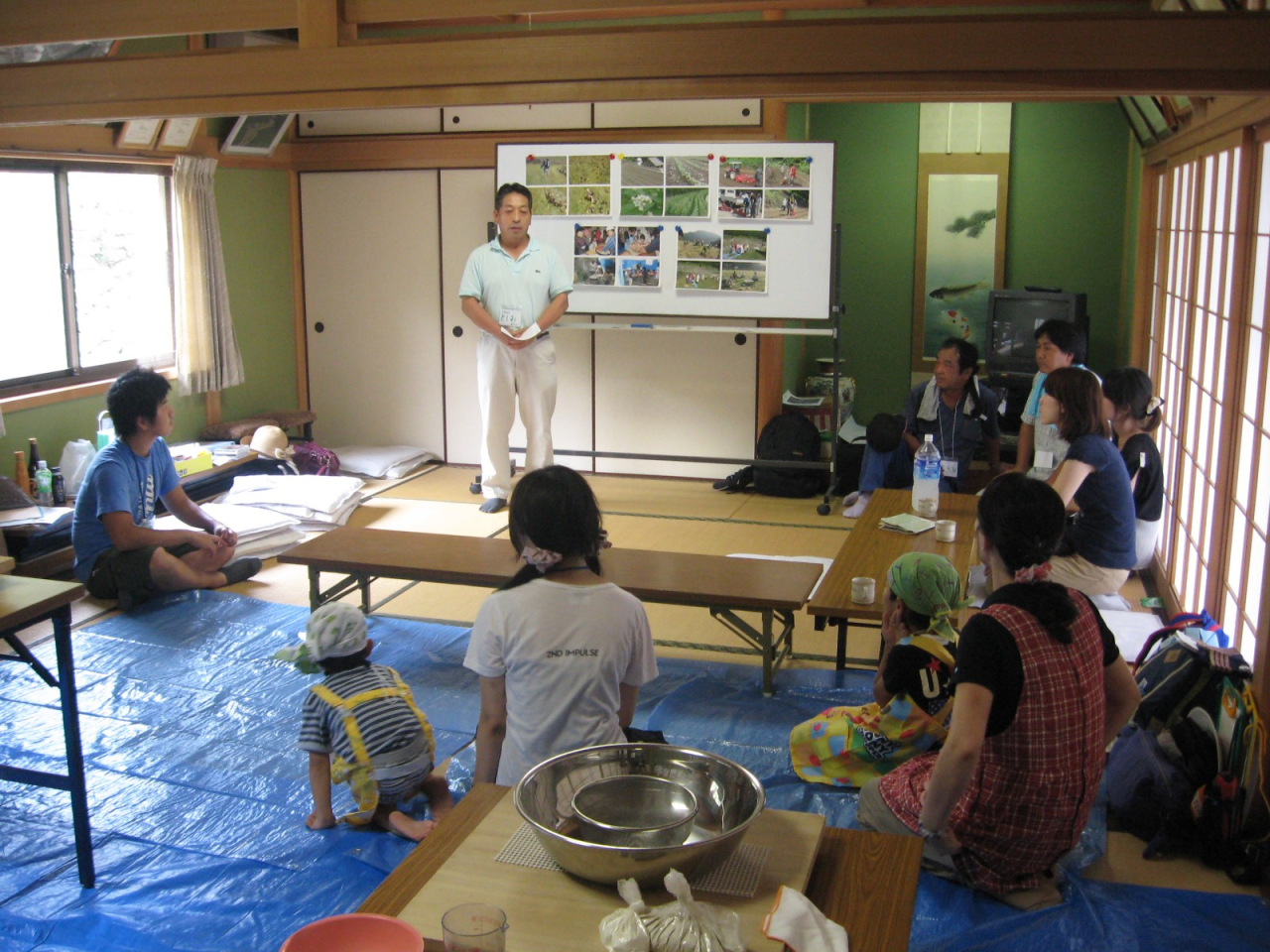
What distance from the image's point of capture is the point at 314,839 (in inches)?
107

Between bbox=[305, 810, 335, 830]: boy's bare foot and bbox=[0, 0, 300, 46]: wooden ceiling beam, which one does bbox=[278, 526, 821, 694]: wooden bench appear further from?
bbox=[0, 0, 300, 46]: wooden ceiling beam

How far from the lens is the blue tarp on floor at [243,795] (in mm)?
2391

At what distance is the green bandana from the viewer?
8.49 feet

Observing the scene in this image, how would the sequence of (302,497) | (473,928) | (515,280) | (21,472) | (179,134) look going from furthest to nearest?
(179,134) < (515,280) < (302,497) < (21,472) < (473,928)

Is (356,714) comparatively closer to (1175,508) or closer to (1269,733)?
(1269,733)

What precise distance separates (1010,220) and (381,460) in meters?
3.99

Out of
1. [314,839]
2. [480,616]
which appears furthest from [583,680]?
[314,839]

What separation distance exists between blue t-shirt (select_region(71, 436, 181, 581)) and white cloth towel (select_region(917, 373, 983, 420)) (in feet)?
10.3

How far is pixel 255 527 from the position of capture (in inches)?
199

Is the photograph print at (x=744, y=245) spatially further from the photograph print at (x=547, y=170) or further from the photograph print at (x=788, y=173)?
the photograph print at (x=547, y=170)

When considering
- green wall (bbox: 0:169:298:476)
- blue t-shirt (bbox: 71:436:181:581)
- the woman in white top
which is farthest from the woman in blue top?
green wall (bbox: 0:169:298:476)

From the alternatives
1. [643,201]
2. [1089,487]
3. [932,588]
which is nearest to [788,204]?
[643,201]

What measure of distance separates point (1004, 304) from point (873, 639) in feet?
10.4

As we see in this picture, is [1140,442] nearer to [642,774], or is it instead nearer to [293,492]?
[642,774]
